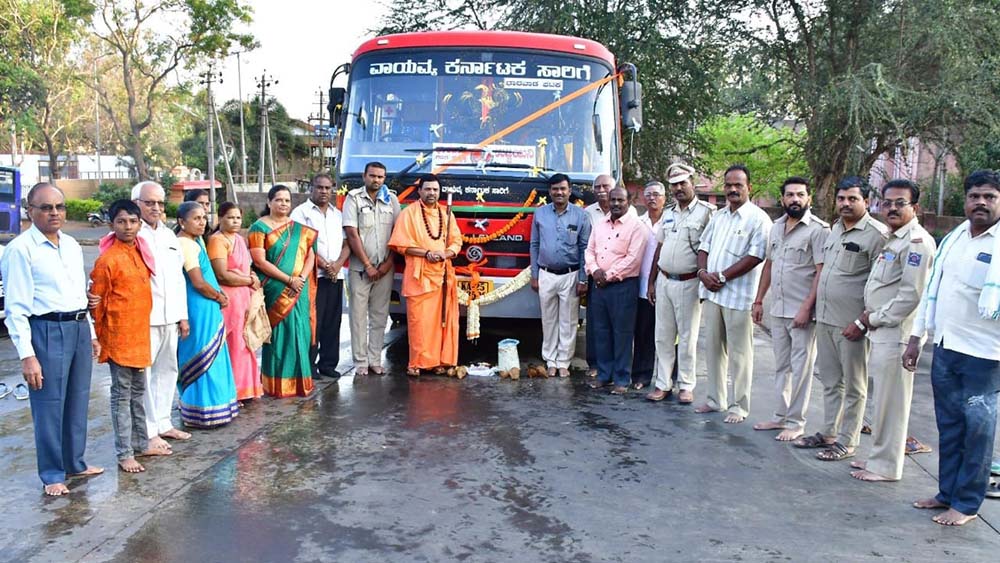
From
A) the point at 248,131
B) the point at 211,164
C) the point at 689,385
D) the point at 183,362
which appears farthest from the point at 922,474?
the point at 248,131

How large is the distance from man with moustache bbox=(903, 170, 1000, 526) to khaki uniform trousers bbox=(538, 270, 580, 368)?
340 centimetres

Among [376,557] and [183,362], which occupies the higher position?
[183,362]

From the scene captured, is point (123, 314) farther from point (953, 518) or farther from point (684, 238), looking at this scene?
point (953, 518)

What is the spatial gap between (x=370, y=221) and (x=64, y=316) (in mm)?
A: 3269

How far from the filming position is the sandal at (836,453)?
17.6ft

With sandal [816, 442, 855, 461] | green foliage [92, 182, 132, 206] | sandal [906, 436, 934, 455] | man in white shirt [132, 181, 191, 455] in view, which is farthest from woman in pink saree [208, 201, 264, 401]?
green foliage [92, 182, 132, 206]

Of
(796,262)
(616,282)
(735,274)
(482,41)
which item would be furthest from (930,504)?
(482,41)

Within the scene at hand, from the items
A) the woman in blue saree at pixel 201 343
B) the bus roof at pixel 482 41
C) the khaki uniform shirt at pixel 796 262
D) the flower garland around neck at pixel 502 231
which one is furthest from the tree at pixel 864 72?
the woman in blue saree at pixel 201 343

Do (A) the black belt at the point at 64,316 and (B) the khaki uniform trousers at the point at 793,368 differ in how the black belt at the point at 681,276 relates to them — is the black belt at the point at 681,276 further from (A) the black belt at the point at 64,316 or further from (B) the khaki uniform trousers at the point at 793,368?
(A) the black belt at the point at 64,316

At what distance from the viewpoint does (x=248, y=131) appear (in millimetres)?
49406

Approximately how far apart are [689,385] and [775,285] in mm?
1341

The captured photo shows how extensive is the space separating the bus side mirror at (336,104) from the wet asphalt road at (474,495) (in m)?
3.31

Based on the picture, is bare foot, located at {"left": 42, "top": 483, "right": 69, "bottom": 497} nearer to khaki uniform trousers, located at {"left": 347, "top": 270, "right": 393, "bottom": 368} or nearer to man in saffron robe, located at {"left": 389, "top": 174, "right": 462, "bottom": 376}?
khaki uniform trousers, located at {"left": 347, "top": 270, "right": 393, "bottom": 368}

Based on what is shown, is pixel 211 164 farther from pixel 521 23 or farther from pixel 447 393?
pixel 447 393
